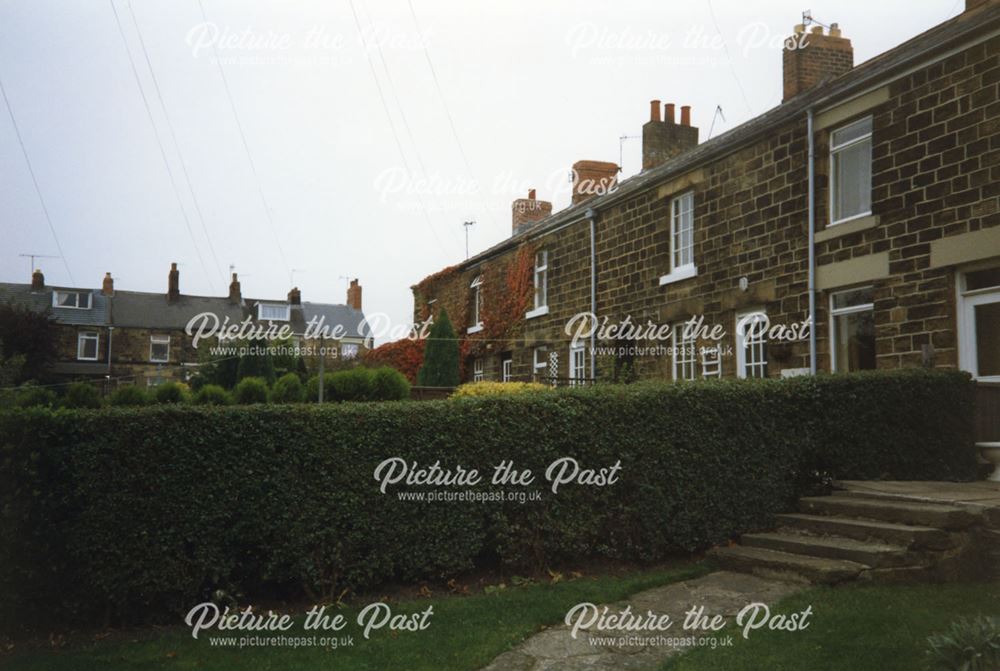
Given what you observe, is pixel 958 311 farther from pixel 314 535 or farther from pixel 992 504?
pixel 314 535

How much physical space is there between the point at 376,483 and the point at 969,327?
28.0ft

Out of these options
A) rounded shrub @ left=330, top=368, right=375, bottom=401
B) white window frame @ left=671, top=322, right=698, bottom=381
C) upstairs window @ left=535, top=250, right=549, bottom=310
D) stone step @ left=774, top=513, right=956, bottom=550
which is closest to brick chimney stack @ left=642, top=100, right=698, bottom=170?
upstairs window @ left=535, top=250, right=549, bottom=310

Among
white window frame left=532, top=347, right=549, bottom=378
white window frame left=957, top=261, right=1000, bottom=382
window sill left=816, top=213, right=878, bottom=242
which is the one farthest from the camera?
white window frame left=532, top=347, right=549, bottom=378

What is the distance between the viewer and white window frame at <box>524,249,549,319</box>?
23250 mm

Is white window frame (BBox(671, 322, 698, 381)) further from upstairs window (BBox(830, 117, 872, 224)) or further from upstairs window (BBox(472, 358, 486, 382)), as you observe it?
upstairs window (BBox(472, 358, 486, 382))

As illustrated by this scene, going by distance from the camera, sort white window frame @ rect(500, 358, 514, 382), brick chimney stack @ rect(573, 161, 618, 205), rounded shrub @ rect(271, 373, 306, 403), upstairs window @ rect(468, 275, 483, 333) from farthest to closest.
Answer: upstairs window @ rect(468, 275, 483, 333), white window frame @ rect(500, 358, 514, 382), brick chimney stack @ rect(573, 161, 618, 205), rounded shrub @ rect(271, 373, 306, 403)

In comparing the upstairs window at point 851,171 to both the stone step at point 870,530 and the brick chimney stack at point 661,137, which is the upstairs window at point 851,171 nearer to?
the stone step at point 870,530

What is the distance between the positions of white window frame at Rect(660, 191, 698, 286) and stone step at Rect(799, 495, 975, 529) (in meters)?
8.36

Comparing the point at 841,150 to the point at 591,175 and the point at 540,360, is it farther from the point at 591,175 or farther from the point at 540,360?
the point at 540,360

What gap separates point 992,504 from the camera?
7922 millimetres

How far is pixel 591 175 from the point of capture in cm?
2409

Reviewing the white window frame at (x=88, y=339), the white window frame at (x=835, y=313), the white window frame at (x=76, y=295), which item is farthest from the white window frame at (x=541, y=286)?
the white window frame at (x=76, y=295)

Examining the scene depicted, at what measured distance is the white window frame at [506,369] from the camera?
2512 centimetres

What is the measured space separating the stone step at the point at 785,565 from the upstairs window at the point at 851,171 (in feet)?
22.3
